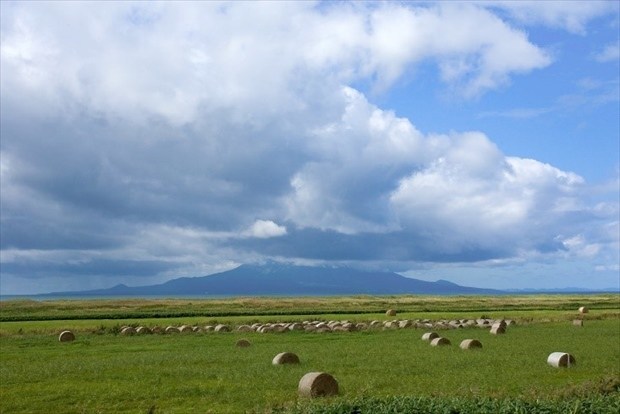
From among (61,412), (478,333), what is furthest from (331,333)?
(61,412)

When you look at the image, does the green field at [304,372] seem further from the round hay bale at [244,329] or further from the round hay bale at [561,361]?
the round hay bale at [244,329]

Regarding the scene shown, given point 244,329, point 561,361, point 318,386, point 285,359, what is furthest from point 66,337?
point 561,361

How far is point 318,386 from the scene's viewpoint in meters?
18.5

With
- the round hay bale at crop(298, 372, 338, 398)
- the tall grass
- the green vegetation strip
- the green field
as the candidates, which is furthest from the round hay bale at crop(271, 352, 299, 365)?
the green vegetation strip

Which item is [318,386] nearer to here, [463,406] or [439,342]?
[463,406]

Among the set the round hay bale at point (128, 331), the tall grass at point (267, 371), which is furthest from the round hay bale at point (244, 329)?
Answer: the round hay bale at point (128, 331)

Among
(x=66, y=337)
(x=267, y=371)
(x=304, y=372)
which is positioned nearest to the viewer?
(x=304, y=372)

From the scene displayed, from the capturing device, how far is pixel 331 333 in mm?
45562

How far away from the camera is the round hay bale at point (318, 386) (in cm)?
1833

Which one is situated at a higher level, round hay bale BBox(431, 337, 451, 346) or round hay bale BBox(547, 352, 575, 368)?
round hay bale BBox(431, 337, 451, 346)

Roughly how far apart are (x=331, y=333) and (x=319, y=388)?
1077 inches

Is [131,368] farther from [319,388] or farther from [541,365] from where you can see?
[541,365]

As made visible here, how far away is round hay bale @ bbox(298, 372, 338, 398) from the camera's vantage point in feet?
60.1

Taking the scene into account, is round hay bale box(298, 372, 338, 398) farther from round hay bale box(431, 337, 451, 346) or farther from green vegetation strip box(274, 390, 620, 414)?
round hay bale box(431, 337, 451, 346)
